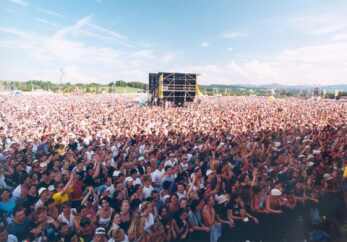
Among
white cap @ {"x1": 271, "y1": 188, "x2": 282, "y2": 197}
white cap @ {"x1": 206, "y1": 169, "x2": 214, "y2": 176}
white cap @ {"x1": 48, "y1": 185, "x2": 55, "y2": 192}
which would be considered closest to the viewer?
white cap @ {"x1": 48, "y1": 185, "x2": 55, "y2": 192}

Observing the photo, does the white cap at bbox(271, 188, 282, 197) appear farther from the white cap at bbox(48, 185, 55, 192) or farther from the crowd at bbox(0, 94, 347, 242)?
the white cap at bbox(48, 185, 55, 192)

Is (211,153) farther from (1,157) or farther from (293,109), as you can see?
(293,109)

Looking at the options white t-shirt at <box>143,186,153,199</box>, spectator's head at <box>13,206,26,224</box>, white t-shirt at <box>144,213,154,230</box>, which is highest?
white t-shirt at <box>143,186,153,199</box>

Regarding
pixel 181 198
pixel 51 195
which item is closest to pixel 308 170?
pixel 181 198

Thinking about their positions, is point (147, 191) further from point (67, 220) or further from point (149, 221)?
point (67, 220)

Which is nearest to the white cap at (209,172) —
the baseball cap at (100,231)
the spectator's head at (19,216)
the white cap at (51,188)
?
the baseball cap at (100,231)

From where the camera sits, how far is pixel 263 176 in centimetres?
357

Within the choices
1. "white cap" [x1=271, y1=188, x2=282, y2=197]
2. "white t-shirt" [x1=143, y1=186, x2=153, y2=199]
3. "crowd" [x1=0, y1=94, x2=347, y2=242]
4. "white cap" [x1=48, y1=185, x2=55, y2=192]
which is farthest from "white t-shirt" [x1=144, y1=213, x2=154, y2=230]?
"white cap" [x1=271, y1=188, x2=282, y2=197]

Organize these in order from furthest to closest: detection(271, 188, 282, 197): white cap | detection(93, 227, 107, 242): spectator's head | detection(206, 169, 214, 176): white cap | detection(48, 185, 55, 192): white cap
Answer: detection(206, 169, 214, 176): white cap, detection(271, 188, 282, 197): white cap, detection(48, 185, 55, 192): white cap, detection(93, 227, 107, 242): spectator's head

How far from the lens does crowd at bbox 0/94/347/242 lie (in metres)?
2.67

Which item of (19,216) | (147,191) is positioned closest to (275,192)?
(147,191)

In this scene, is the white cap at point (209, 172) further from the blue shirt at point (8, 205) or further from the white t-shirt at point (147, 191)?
the blue shirt at point (8, 205)

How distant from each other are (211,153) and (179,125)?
1.95m

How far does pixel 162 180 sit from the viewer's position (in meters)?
3.36
